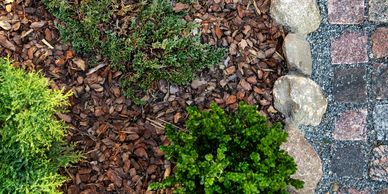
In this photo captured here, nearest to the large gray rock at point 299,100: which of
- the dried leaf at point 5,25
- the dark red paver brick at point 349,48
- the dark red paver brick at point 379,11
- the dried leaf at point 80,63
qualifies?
the dark red paver brick at point 349,48

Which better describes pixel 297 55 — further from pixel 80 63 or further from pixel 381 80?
pixel 80 63

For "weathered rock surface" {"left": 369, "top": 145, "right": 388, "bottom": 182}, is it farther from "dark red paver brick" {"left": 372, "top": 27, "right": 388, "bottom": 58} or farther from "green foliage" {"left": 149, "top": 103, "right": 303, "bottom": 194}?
"green foliage" {"left": 149, "top": 103, "right": 303, "bottom": 194}

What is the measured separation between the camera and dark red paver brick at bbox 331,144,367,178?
149 inches

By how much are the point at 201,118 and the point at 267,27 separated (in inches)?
39.0

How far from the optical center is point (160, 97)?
3717 mm

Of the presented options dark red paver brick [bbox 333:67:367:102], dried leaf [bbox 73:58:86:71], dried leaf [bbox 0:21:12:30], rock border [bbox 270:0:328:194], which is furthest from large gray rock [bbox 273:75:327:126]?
dried leaf [bbox 0:21:12:30]

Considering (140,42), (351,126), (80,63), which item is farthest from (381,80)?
(80,63)

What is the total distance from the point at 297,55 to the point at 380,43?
53 cm

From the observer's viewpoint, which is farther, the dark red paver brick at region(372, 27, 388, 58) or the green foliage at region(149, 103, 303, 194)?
the dark red paver brick at region(372, 27, 388, 58)

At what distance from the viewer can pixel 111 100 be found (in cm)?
369

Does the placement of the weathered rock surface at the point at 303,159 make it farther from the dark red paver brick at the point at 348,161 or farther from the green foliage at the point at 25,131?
the green foliage at the point at 25,131

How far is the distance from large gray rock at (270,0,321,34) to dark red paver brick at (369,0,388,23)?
0.33 metres

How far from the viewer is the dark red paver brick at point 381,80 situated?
150 inches

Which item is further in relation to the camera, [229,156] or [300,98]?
[300,98]
